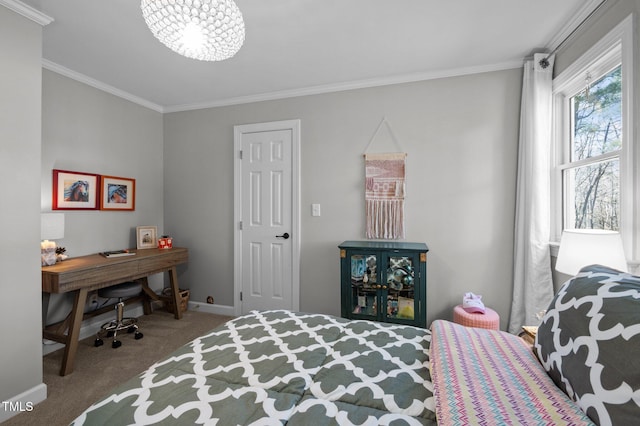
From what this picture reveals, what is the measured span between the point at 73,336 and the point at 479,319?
322 cm

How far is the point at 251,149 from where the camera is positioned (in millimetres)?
3352

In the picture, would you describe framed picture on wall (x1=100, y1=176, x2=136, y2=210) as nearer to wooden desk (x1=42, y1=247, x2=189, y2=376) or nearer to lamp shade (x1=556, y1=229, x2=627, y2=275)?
wooden desk (x1=42, y1=247, x2=189, y2=376)

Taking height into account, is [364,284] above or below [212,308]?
above

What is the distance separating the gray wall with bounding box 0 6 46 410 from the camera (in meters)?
1.78

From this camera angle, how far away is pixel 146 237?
132 inches

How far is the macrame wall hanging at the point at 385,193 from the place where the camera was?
9.39ft

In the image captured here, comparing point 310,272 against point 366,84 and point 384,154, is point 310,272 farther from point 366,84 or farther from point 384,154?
point 366,84

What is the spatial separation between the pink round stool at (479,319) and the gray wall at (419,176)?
33 centimetres

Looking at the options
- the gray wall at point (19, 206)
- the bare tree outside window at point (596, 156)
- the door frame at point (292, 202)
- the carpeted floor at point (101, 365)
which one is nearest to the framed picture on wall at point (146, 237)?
the carpeted floor at point (101, 365)

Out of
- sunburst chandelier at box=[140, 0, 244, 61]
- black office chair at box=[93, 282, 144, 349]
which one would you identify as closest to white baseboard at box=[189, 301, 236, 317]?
black office chair at box=[93, 282, 144, 349]

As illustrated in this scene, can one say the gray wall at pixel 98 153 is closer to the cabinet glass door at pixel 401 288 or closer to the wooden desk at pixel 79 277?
the wooden desk at pixel 79 277

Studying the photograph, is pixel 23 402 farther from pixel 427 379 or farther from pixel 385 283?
pixel 385 283

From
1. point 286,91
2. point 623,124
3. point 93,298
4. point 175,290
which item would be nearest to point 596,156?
point 623,124

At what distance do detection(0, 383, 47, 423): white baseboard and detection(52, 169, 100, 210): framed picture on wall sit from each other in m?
1.49
